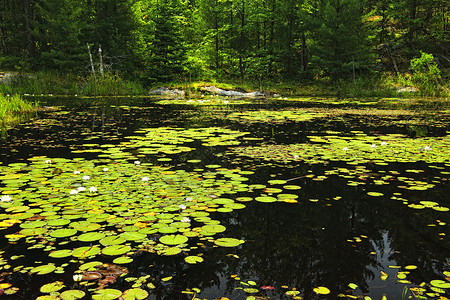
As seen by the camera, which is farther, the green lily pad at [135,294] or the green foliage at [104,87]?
the green foliage at [104,87]

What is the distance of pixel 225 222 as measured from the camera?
2.59m

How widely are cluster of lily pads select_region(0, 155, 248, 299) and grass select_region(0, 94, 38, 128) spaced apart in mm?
5174

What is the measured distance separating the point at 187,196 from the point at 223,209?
49 cm

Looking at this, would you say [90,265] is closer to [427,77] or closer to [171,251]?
[171,251]

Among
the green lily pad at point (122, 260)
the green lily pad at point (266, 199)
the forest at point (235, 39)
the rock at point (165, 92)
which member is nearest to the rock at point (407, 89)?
the forest at point (235, 39)

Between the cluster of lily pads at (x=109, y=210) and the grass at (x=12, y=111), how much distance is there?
17.0ft

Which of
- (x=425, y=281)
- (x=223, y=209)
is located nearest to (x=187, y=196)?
(x=223, y=209)

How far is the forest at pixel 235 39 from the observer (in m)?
21.5

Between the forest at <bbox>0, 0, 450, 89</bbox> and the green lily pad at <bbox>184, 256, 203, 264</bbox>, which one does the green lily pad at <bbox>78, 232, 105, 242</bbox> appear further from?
the forest at <bbox>0, 0, 450, 89</bbox>

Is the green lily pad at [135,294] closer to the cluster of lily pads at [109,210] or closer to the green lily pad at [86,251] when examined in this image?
the cluster of lily pads at [109,210]

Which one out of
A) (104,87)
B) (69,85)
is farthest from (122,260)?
(69,85)

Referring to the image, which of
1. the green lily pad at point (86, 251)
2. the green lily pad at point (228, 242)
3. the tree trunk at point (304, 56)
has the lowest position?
the green lily pad at point (228, 242)

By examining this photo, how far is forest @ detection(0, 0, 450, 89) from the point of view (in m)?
21.5

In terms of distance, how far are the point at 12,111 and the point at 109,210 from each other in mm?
8575
